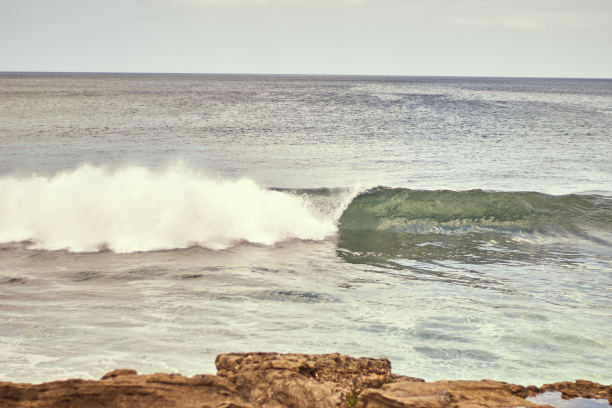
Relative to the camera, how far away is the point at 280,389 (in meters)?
3.89

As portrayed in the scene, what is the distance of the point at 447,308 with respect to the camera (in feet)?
23.4

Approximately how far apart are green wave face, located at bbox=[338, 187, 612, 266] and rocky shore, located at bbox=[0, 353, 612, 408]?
5941 mm

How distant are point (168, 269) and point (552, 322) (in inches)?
235

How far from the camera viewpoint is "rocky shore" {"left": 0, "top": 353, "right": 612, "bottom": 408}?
365 centimetres

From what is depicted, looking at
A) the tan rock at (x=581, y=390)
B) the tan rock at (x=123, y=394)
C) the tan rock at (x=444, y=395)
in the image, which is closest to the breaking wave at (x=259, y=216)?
the tan rock at (x=581, y=390)

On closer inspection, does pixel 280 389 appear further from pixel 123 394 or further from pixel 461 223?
pixel 461 223

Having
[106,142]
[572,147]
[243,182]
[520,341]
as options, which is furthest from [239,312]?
[572,147]

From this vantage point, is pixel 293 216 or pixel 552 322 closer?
pixel 552 322

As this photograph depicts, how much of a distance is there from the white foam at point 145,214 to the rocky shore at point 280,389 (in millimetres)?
6767

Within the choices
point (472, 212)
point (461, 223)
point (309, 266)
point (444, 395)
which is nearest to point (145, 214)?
point (309, 266)

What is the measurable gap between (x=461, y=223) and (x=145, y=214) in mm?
7723

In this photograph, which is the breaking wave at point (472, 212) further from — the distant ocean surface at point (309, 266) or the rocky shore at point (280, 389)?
the rocky shore at point (280, 389)

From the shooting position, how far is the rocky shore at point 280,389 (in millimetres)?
3650

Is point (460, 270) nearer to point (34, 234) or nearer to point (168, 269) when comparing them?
point (168, 269)
